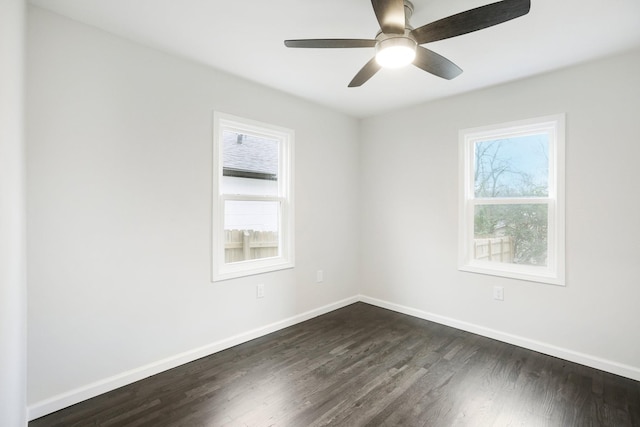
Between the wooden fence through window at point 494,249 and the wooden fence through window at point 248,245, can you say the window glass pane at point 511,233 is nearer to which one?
the wooden fence through window at point 494,249

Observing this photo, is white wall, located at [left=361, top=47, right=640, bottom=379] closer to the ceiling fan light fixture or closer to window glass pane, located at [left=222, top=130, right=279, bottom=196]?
window glass pane, located at [left=222, top=130, right=279, bottom=196]

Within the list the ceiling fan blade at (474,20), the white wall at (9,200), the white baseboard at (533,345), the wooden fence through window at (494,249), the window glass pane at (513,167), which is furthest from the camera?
the wooden fence through window at (494,249)

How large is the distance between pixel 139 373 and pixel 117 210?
1.22 m

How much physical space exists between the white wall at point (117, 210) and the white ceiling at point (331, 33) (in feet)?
0.78

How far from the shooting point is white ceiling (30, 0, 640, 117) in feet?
6.21

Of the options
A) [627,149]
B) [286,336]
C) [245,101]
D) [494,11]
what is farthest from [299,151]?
[627,149]

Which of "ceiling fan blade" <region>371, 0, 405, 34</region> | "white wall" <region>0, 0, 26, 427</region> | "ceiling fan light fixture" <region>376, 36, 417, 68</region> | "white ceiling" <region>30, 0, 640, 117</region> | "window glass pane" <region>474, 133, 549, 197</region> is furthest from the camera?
"window glass pane" <region>474, 133, 549, 197</region>

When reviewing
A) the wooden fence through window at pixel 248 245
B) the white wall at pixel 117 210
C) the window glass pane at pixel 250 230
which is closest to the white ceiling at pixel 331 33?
the white wall at pixel 117 210

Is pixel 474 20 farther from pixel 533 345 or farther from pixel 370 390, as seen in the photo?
pixel 533 345

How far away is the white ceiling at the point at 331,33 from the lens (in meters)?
1.89

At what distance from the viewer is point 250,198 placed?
10.2 ft

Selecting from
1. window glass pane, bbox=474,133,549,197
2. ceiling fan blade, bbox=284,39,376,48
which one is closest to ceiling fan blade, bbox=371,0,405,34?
ceiling fan blade, bbox=284,39,376,48

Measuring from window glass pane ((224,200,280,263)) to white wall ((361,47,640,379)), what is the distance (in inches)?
57.1

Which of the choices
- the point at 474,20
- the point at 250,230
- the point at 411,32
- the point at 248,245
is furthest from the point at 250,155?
the point at 474,20
